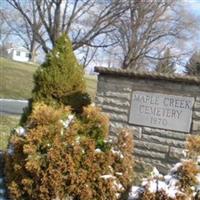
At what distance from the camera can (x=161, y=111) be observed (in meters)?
7.31

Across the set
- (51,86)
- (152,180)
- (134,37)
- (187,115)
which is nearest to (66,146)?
(152,180)

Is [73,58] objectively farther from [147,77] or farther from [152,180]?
[152,180]

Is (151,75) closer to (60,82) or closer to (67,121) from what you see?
(60,82)

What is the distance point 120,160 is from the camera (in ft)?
18.2

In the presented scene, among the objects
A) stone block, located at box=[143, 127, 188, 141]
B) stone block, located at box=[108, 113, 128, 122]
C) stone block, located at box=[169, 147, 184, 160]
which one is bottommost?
stone block, located at box=[169, 147, 184, 160]

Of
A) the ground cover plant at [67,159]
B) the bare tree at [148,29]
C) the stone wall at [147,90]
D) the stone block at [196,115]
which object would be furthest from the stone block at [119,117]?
the bare tree at [148,29]

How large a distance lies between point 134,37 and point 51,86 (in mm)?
19528

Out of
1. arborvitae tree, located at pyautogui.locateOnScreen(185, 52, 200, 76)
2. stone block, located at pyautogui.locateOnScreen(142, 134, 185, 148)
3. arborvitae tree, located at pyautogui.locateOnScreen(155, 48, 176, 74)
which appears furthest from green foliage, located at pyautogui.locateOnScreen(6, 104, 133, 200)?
arborvitae tree, located at pyautogui.locateOnScreen(185, 52, 200, 76)

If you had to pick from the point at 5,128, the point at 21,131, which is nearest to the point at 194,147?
the point at 21,131

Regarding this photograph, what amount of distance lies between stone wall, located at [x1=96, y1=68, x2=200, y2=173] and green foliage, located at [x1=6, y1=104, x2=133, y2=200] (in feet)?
5.72

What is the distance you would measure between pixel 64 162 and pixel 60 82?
1.89m

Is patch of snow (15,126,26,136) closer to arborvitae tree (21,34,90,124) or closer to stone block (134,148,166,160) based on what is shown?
arborvitae tree (21,34,90,124)

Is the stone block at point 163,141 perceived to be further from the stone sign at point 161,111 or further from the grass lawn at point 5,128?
the grass lawn at point 5,128

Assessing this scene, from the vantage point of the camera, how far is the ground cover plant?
526cm
